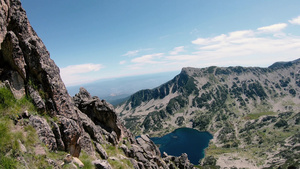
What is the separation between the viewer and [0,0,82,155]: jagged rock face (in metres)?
18.8

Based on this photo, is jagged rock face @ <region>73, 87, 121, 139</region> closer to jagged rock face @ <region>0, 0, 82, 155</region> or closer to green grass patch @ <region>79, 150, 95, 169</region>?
jagged rock face @ <region>0, 0, 82, 155</region>

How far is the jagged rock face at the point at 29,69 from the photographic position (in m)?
18.8

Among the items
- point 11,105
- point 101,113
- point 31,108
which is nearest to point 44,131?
point 31,108

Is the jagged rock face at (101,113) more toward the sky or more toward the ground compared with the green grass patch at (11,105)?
more toward the ground

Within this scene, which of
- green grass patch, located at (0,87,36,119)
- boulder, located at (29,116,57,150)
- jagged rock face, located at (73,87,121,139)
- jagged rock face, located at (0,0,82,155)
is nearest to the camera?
green grass patch, located at (0,87,36,119)

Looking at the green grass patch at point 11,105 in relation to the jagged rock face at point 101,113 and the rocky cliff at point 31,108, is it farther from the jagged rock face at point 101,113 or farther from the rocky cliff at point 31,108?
the jagged rock face at point 101,113

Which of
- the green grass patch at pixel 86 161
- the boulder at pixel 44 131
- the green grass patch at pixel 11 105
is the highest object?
the green grass patch at pixel 11 105

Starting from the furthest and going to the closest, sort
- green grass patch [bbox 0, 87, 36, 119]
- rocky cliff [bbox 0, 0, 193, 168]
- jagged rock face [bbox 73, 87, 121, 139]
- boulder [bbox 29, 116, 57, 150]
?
jagged rock face [bbox 73, 87, 121, 139]
boulder [bbox 29, 116, 57, 150]
green grass patch [bbox 0, 87, 36, 119]
rocky cliff [bbox 0, 0, 193, 168]

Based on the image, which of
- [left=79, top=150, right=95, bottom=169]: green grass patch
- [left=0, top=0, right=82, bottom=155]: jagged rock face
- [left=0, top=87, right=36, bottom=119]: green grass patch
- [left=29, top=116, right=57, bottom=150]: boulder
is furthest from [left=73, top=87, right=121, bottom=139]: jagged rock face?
[left=29, top=116, right=57, bottom=150]: boulder

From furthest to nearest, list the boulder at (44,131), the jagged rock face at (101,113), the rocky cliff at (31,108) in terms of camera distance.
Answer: the jagged rock face at (101,113) < the boulder at (44,131) < the rocky cliff at (31,108)

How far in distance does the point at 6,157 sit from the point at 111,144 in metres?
25.1

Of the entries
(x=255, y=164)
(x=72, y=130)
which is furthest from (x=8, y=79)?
(x=255, y=164)

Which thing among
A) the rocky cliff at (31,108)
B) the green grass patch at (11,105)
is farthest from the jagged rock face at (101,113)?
the green grass patch at (11,105)

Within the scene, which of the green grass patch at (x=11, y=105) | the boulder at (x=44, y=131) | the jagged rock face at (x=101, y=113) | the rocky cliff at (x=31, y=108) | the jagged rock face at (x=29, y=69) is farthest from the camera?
the jagged rock face at (x=101, y=113)
